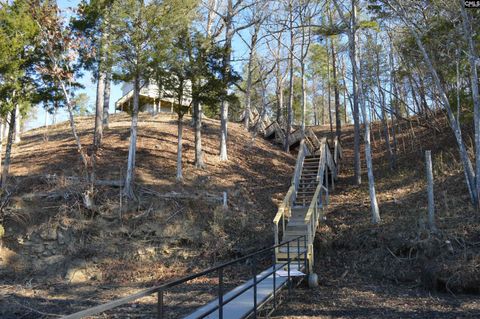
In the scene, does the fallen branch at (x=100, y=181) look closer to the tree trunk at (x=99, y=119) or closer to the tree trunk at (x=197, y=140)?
Answer: the tree trunk at (x=99, y=119)

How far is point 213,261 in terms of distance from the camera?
12039 millimetres

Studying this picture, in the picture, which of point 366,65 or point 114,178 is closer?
point 114,178

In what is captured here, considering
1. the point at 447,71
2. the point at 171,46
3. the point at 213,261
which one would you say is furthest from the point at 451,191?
the point at 171,46

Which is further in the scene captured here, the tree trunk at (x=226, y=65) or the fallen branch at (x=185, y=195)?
the tree trunk at (x=226, y=65)

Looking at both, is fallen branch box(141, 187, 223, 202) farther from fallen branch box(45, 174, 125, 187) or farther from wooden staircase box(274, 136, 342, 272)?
wooden staircase box(274, 136, 342, 272)

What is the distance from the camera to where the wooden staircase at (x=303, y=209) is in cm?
1063

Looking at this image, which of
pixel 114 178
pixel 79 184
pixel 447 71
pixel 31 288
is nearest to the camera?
pixel 31 288

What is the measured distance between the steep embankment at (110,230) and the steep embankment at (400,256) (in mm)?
2593

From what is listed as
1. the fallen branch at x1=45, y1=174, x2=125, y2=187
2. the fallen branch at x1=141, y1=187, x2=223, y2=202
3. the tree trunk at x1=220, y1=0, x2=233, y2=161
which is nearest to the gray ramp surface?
the fallen branch at x1=141, y1=187, x2=223, y2=202

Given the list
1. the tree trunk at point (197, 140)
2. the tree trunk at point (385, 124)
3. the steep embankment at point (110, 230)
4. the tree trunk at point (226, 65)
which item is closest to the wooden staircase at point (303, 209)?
the steep embankment at point (110, 230)

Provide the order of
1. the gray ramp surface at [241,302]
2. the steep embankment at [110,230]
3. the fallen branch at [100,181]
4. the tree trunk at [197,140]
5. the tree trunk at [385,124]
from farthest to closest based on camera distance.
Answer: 1. the tree trunk at [385,124]
2. the tree trunk at [197,140]
3. the fallen branch at [100,181]
4. the steep embankment at [110,230]
5. the gray ramp surface at [241,302]

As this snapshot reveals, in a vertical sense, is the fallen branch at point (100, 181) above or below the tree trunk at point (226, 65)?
below

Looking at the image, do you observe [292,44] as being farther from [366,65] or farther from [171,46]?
[171,46]

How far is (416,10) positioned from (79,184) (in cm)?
1322
